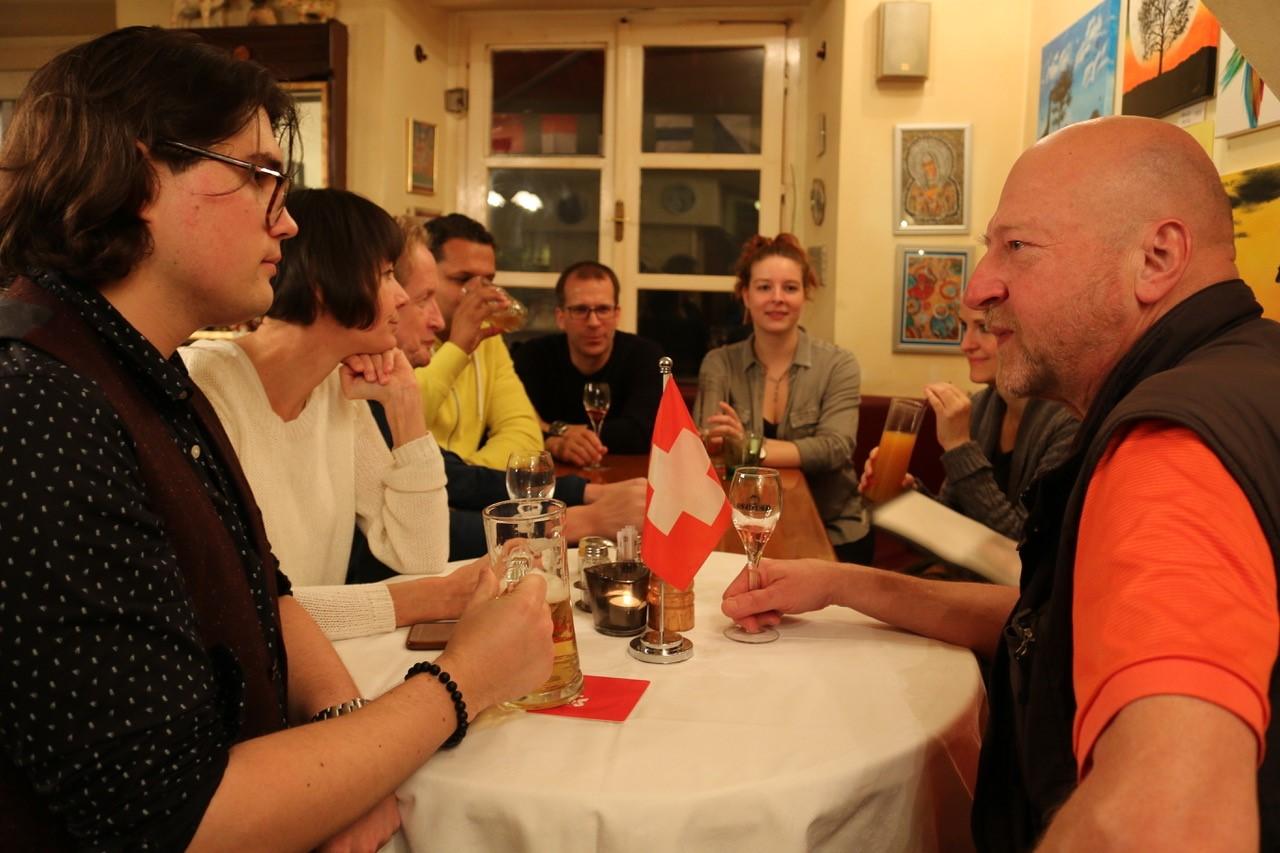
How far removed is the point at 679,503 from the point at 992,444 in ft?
5.47

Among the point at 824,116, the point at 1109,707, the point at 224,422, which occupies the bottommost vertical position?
the point at 1109,707

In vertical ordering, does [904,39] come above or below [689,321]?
above

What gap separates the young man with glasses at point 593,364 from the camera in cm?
388

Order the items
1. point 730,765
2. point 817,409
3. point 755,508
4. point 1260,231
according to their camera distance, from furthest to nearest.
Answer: point 817,409 < point 1260,231 < point 755,508 < point 730,765

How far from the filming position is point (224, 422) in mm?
1688

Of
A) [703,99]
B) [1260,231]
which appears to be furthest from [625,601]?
[703,99]

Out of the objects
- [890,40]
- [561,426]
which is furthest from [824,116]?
[561,426]

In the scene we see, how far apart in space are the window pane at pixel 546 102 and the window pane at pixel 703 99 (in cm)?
31

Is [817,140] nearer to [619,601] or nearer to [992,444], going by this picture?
[992,444]

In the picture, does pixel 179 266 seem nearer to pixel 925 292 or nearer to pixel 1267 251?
pixel 1267 251

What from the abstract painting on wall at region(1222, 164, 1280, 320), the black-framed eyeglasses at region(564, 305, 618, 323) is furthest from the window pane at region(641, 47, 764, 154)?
the abstract painting on wall at region(1222, 164, 1280, 320)

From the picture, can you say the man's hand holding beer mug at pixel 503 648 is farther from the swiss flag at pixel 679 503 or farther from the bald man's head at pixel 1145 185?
the bald man's head at pixel 1145 185

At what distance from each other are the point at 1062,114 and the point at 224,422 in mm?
3302

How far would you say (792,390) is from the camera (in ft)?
11.5
